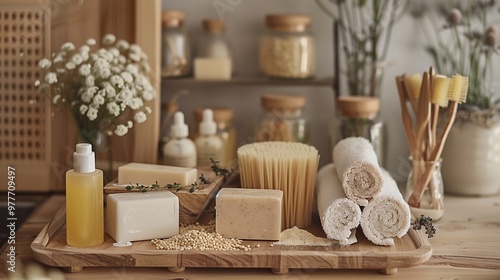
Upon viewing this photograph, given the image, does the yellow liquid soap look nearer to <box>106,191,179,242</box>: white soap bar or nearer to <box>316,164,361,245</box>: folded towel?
<box>106,191,179,242</box>: white soap bar

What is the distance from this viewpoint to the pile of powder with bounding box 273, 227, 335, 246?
45.3 inches

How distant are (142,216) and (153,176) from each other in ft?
0.36

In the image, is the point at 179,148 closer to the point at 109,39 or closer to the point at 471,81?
the point at 109,39

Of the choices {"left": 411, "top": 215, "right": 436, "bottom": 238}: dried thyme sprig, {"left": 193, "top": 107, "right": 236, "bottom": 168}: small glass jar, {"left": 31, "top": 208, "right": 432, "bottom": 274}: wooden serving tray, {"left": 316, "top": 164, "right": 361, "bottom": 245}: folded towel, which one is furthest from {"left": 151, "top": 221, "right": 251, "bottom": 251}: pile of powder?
{"left": 193, "top": 107, "right": 236, "bottom": 168}: small glass jar

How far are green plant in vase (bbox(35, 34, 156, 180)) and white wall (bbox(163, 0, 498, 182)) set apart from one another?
23cm

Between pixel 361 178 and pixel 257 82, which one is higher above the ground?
pixel 257 82

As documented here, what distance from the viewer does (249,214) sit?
115 cm

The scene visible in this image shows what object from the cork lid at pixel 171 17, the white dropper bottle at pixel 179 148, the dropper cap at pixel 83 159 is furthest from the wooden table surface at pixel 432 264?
the cork lid at pixel 171 17

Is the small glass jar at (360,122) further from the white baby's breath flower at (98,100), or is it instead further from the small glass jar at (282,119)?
the white baby's breath flower at (98,100)

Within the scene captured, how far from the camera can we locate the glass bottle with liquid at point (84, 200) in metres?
1.12

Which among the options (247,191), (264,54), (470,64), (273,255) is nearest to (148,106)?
(264,54)

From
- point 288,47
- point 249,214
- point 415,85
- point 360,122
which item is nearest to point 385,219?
point 249,214

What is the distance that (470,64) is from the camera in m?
1.59

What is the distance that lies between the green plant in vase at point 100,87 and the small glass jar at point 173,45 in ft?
0.36
